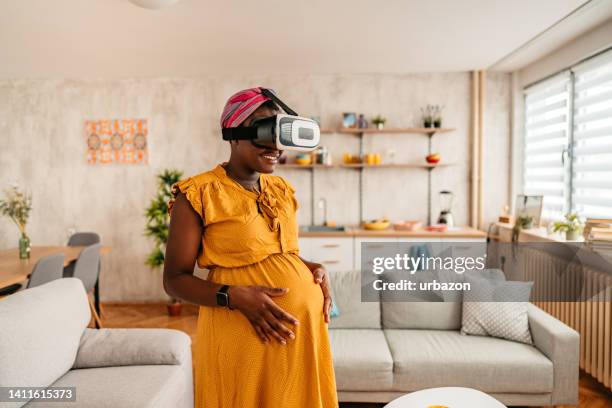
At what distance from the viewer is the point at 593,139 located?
136 inches

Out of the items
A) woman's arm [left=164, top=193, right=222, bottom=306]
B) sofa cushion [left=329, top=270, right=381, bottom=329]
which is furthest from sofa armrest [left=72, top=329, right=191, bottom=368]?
woman's arm [left=164, top=193, right=222, bottom=306]

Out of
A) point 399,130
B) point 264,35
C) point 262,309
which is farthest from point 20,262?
point 399,130

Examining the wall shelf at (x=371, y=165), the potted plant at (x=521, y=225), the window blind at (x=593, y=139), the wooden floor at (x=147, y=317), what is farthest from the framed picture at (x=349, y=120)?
the wooden floor at (x=147, y=317)

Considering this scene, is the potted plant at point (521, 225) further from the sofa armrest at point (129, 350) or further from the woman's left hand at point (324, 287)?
the woman's left hand at point (324, 287)

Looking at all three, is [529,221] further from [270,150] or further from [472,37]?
[270,150]

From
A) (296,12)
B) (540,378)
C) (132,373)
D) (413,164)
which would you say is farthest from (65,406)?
(413,164)

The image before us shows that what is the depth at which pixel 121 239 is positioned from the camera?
498 centimetres

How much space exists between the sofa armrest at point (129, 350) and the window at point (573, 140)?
3049mm

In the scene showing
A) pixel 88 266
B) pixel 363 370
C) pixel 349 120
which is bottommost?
pixel 363 370

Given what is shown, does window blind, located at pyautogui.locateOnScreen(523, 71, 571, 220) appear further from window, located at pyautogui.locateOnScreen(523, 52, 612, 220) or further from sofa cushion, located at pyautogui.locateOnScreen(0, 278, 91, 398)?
sofa cushion, located at pyautogui.locateOnScreen(0, 278, 91, 398)

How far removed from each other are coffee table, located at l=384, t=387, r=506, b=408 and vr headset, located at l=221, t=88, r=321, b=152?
136cm

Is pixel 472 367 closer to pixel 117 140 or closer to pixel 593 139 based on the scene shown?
pixel 593 139

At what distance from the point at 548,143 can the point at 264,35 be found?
2693 mm

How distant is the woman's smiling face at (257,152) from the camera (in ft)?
3.17
